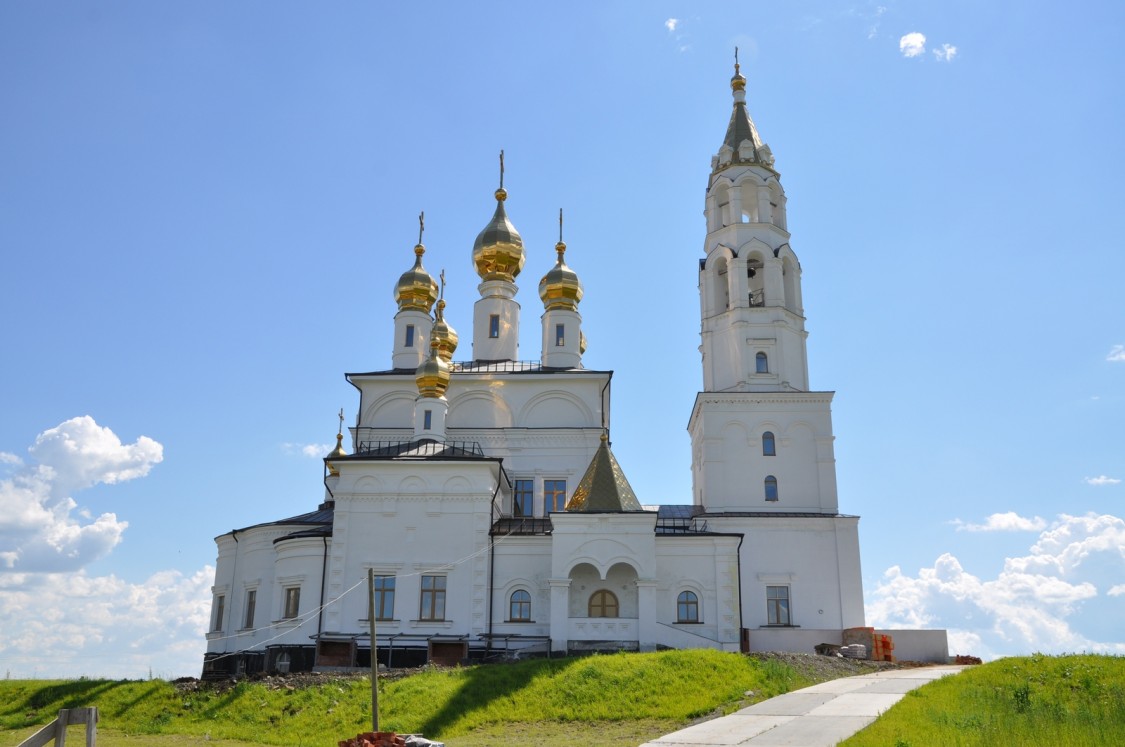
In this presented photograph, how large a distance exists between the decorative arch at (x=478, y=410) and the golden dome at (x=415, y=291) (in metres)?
4.30

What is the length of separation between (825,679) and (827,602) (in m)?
7.27

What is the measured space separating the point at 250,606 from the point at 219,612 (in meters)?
1.56

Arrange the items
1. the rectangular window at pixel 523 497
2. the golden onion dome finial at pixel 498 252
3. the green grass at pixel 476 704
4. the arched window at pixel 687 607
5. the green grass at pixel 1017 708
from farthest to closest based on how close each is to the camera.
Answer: the golden onion dome finial at pixel 498 252 → the rectangular window at pixel 523 497 → the arched window at pixel 687 607 → the green grass at pixel 476 704 → the green grass at pixel 1017 708

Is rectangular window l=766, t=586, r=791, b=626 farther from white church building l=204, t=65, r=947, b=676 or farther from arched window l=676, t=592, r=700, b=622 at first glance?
arched window l=676, t=592, r=700, b=622

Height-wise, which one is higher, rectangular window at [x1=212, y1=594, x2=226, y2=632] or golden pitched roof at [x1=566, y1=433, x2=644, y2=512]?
golden pitched roof at [x1=566, y1=433, x2=644, y2=512]

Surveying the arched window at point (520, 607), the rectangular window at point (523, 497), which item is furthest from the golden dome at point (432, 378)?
the arched window at point (520, 607)

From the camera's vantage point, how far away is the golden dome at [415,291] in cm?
3038

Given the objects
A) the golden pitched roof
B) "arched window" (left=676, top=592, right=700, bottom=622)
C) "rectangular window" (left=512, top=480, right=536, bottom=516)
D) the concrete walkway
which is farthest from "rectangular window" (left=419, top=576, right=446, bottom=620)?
the concrete walkway

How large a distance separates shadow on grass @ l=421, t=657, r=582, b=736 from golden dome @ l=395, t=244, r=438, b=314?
14.4m

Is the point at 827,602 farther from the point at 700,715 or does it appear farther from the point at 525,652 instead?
the point at 700,715

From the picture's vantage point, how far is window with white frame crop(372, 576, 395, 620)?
22.6m

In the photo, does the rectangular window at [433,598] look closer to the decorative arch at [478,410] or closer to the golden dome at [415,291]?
the decorative arch at [478,410]

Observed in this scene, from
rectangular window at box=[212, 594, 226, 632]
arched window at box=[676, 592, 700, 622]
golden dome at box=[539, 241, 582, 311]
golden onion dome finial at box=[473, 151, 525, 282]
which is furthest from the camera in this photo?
golden onion dome finial at box=[473, 151, 525, 282]

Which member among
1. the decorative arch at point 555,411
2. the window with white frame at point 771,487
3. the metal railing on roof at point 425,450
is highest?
the decorative arch at point 555,411
